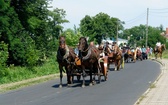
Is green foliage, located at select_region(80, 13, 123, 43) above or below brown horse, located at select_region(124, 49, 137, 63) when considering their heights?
above

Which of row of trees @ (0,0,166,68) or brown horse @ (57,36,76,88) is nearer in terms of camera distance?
brown horse @ (57,36,76,88)

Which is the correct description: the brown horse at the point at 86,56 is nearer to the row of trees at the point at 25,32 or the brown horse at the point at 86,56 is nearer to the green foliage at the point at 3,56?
the green foliage at the point at 3,56

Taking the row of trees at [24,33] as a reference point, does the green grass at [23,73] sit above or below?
below

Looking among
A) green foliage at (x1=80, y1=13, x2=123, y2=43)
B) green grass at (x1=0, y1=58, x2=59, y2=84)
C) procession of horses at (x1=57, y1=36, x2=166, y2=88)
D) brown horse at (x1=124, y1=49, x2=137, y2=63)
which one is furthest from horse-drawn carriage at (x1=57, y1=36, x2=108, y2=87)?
green foliage at (x1=80, y1=13, x2=123, y2=43)

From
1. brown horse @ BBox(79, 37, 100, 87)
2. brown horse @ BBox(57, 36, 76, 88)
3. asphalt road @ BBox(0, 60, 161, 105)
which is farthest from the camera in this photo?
brown horse @ BBox(79, 37, 100, 87)

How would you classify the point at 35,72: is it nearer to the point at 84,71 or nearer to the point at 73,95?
the point at 84,71

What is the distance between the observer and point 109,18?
112m

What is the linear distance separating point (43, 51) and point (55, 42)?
412 cm

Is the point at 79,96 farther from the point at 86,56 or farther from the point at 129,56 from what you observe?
the point at 129,56

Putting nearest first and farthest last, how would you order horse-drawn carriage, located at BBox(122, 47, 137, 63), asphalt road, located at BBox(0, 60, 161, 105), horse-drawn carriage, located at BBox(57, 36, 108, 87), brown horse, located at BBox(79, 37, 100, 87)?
asphalt road, located at BBox(0, 60, 161, 105) → horse-drawn carriage, located at BBox(57, 36, 108, 87) → brown horse, located at BBox(79, 37, 100, 87) → horse-drawn carriage, located at BBox(122, 47, 137, 63)

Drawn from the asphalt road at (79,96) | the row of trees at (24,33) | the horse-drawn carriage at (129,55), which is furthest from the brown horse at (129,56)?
the asphalt road at (79,96)

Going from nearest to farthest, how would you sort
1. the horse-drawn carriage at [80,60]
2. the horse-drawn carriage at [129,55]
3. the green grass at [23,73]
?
the horse-drawn carriage at [80,60], the green grass at [23,73], the horse-drawn carriage at [129,55]

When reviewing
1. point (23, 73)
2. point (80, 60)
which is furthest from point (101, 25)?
point (80, 60)

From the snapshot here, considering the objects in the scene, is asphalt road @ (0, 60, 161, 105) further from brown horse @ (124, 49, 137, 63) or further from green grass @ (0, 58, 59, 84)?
brown horse @ (124, 49, 137, 63)
